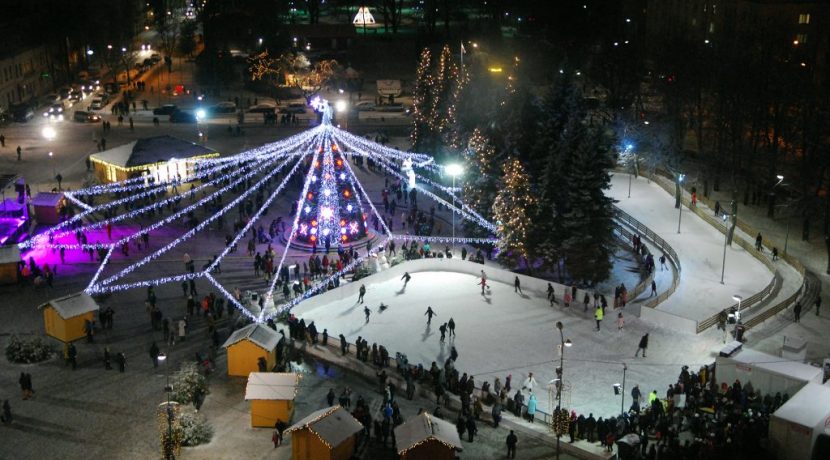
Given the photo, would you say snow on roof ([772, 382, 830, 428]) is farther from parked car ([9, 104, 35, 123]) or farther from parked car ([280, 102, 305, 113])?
parked car ([9, 104, 35, 123])

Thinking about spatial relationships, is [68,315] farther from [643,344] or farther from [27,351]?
[643,344]

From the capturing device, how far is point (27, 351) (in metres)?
26.4

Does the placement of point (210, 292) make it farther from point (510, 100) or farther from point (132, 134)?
point (132, 134)

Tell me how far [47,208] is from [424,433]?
2417 cm

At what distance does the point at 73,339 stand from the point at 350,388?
8.60m

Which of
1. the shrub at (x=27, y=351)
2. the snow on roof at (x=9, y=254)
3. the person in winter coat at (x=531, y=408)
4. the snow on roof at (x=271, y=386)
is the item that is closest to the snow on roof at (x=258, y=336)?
the snow on roof at (x=271, y=386)

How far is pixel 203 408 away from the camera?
78.9ft

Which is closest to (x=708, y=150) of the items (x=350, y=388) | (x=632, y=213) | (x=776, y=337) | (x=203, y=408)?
(x=632, y=213)

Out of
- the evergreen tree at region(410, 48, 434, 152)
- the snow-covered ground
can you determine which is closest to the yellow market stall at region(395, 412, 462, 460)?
the snow-covered ground

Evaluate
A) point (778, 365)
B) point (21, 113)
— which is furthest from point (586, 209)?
point (21, 113)

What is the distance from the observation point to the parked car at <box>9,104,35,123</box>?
2320 inches

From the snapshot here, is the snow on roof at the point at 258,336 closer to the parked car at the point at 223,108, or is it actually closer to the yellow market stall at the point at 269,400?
the yellow market stall at the point at 269,400

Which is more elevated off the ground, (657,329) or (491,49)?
(491,49)

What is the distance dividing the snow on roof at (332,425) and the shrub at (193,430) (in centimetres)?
226
